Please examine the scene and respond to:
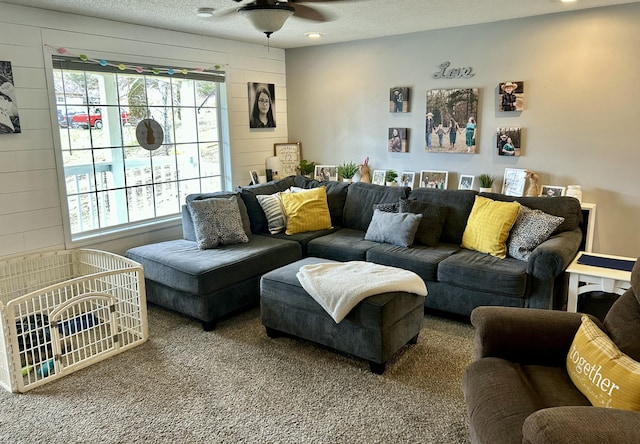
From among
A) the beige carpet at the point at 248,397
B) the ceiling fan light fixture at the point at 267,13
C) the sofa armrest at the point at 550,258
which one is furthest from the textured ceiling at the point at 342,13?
the beige carpet at the point at 248,397

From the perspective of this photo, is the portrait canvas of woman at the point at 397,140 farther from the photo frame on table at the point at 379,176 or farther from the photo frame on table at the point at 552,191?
the photo frame on table at the point at 552,191

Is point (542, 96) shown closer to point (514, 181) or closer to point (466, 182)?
point (514, 181)

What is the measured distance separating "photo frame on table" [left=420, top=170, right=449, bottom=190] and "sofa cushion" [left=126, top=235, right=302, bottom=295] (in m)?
1.58

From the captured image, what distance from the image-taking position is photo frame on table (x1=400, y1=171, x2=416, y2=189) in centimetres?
Answer: 497

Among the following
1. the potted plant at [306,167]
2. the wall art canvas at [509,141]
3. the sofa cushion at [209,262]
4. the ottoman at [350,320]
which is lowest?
the ottoman at [350,320]

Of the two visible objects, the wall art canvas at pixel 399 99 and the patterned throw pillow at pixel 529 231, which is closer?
the patterned throw pillow at pixel 529 231

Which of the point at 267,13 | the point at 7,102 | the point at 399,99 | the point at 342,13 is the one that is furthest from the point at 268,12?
the point at 399,99

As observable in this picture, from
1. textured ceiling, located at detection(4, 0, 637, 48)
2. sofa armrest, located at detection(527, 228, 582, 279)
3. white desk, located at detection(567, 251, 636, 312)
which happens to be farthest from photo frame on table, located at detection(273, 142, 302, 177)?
white desk, located at detection(567, 251, 636, 312)

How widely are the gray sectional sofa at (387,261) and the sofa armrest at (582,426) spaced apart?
1.83 m

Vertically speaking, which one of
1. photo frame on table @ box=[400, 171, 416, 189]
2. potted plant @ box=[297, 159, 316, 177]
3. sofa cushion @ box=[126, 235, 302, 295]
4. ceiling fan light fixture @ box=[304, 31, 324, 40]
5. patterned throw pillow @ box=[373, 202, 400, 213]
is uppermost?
ceiling fan light fixture @ box=[304, 31, 324, 40]

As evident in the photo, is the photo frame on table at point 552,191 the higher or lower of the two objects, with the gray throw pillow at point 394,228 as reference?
higher

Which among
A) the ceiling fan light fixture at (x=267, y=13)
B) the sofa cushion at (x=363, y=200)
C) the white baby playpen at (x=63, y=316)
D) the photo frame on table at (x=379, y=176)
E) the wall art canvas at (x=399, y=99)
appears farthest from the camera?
the photo frame on table at (x=379, y=176)

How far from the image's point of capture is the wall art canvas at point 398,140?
16.3 ft

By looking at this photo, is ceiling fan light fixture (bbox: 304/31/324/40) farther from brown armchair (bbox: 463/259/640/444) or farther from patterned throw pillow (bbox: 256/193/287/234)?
brown armchair (bbox: 463/259/640/444)
